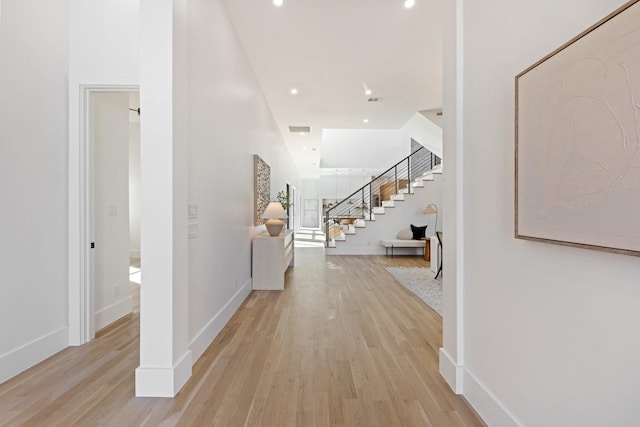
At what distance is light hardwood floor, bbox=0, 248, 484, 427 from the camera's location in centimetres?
187

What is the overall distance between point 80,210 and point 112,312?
1.25m

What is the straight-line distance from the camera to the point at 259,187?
5.39 m

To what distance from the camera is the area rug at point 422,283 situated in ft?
14.2

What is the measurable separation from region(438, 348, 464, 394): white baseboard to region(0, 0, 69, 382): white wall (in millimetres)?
2997

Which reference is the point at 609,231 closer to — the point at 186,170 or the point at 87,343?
the point at 186,170

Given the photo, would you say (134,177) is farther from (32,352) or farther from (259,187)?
(32,352)

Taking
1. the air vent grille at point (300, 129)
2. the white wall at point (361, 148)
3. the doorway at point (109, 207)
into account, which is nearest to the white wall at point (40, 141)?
the doorway at point (109, 207)

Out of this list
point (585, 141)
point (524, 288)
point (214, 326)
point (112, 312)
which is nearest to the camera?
point (585, 141)

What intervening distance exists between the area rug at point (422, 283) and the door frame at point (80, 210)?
3.56 m

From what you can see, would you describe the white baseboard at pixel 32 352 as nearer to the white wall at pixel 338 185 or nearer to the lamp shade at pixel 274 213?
the lamp shade at pixel 274 213

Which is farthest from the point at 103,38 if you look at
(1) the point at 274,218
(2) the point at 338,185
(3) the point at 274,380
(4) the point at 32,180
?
(2) the point at 338,185

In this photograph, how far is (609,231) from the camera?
1.08 metres

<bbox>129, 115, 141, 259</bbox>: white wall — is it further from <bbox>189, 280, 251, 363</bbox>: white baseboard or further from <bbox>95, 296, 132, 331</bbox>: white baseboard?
<bbox>189, 280, 251, 363</bbox>: white baseboard

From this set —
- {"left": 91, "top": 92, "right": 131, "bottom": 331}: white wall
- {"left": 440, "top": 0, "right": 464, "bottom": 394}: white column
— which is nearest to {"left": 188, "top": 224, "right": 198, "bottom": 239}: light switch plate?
{"left": 91, "top": 92, "right": 131, "bottom": 331}: white wall
